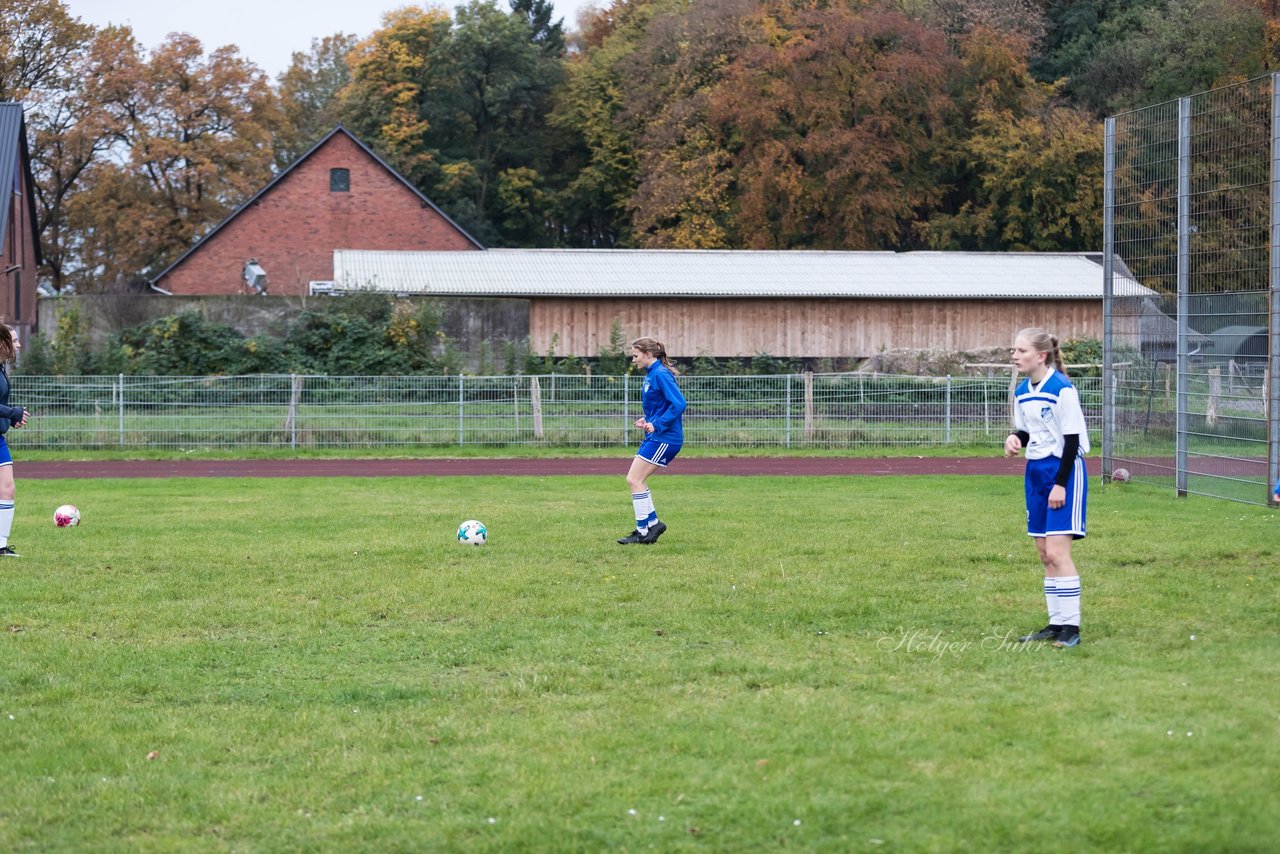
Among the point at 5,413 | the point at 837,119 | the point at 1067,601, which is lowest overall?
the point at 1067,601

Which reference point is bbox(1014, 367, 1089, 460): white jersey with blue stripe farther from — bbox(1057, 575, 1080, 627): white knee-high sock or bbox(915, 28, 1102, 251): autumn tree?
bbox(915, 28, 1102, 251): autumn tree

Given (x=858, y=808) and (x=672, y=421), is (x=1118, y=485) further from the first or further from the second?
(x=858, y=808)

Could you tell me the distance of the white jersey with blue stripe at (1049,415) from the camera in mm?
8242

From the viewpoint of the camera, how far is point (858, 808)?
531 centimetres

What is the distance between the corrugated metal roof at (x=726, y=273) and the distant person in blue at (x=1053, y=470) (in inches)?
1259

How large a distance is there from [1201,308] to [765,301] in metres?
25.0

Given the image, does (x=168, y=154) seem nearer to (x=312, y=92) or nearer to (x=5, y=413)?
(x=312, y=92)

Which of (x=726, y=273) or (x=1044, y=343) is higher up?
(x=726, y=273)

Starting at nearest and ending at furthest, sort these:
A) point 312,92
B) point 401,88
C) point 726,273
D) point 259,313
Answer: point 259,313 < point 726,273 < point 401,88 < point 312,92

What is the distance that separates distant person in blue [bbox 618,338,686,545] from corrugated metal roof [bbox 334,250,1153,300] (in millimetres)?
26867

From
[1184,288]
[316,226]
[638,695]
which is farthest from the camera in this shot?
[316,226]

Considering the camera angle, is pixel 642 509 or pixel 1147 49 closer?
pixel 642 509

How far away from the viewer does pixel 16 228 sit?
48625 millimetres

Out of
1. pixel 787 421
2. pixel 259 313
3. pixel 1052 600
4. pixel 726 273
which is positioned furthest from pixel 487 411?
pixel 1052 600
